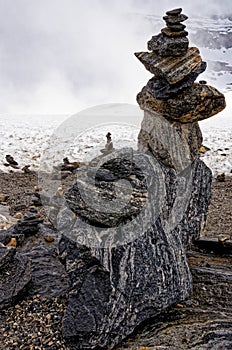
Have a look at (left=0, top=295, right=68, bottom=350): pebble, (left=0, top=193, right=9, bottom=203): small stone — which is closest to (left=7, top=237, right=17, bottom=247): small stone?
(left=0, top=295, right=68, bottom=350): pebble

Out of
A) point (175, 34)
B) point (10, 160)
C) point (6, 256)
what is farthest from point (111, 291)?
point (10, 160)

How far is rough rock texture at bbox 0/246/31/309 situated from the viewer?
5.18 m

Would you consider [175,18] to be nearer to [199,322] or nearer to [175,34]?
[175,34]

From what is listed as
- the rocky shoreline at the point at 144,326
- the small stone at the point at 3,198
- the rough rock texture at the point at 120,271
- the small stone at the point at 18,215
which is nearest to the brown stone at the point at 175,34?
the rough rock texture at the point at 120,271

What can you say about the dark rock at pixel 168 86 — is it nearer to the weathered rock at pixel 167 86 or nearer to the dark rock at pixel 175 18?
the weathered rock at pixel 167 86

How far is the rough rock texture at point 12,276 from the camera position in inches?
204

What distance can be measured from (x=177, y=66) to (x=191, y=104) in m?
0.50

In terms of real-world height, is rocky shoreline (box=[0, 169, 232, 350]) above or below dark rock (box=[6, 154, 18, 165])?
below

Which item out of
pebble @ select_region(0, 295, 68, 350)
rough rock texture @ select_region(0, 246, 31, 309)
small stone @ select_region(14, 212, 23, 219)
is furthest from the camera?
small stone @ select_region(14, 212, 23, 219)

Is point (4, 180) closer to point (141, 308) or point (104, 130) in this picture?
point (104, 130)

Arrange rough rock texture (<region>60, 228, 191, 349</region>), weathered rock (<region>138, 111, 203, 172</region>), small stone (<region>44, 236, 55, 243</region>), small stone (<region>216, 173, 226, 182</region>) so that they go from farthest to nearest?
small stone (<region>216, 173, 226, 182</region>) < small stone (<region>44, 236, 55, 243</region>) < weathered rock (<region>138, 111, 203, 172</region>) < rough rock texture (<region>60, 228, 191, 349</region>)

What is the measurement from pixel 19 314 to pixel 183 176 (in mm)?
2633

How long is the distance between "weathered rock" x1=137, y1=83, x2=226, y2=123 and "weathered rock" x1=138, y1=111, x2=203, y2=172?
195mm

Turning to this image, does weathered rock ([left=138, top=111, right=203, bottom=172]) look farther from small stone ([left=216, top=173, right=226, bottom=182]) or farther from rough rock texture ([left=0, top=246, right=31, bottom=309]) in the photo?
small stone ([left=216, top=173, right=226, bottom=182])
